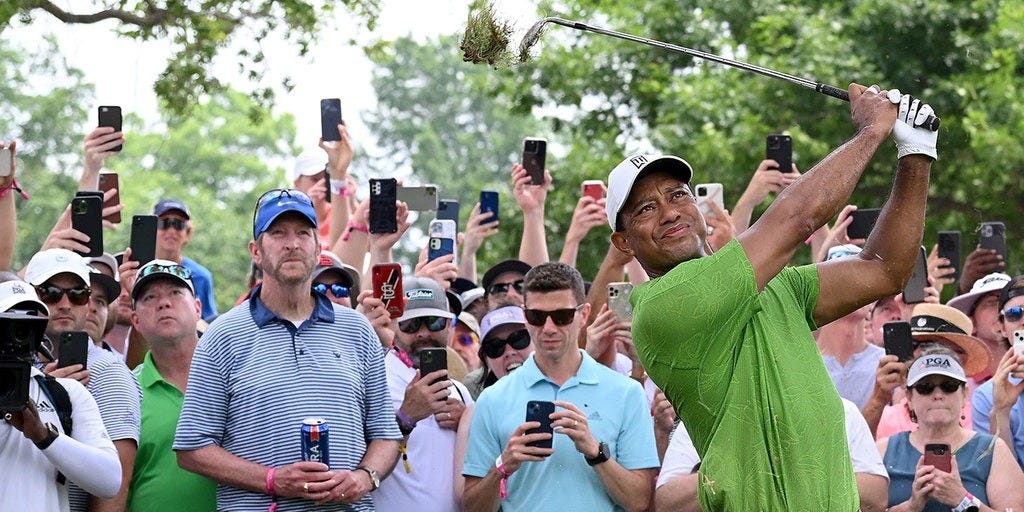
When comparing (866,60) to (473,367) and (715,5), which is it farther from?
(473,367)

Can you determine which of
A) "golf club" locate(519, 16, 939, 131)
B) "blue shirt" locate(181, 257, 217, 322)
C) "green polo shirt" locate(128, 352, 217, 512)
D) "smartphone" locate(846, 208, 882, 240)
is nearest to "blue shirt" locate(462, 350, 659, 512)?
"green polo shirt" locate(128, 352, 217, 512)

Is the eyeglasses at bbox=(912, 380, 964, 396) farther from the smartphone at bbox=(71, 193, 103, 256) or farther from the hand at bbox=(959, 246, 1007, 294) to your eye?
the smartphone at bbox=(71, 193, 103, 256)

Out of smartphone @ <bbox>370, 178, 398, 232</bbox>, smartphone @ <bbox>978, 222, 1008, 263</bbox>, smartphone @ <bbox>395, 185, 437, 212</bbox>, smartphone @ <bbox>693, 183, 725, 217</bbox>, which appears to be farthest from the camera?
smartphone @ <bbox>978, 222, 1008, 263</bbox>

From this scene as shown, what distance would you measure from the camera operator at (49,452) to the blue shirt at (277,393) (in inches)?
16.4

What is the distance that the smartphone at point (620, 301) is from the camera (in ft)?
30.6

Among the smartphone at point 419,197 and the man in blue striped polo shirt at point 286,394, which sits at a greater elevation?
the smartphone at point 419,197

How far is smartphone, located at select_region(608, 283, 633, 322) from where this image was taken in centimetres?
934

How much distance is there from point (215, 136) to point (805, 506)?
6388 centimetres

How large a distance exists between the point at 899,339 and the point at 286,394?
335 cm

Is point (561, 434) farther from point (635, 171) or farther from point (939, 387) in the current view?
point (635, 171)

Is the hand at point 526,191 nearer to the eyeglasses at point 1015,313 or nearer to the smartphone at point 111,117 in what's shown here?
the smartphone at point 111,117

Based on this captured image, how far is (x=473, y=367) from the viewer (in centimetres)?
1077

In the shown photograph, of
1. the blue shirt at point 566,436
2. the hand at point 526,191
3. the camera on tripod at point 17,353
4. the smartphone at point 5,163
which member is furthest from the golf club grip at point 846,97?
the hand at point 526,191

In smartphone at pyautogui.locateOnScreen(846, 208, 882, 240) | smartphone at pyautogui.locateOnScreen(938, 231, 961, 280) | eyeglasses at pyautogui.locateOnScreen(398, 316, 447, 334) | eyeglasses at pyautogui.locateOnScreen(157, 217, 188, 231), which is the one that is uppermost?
eyeglasses at pyautogui.locateOnScreen(157, 217, 188, 231)
